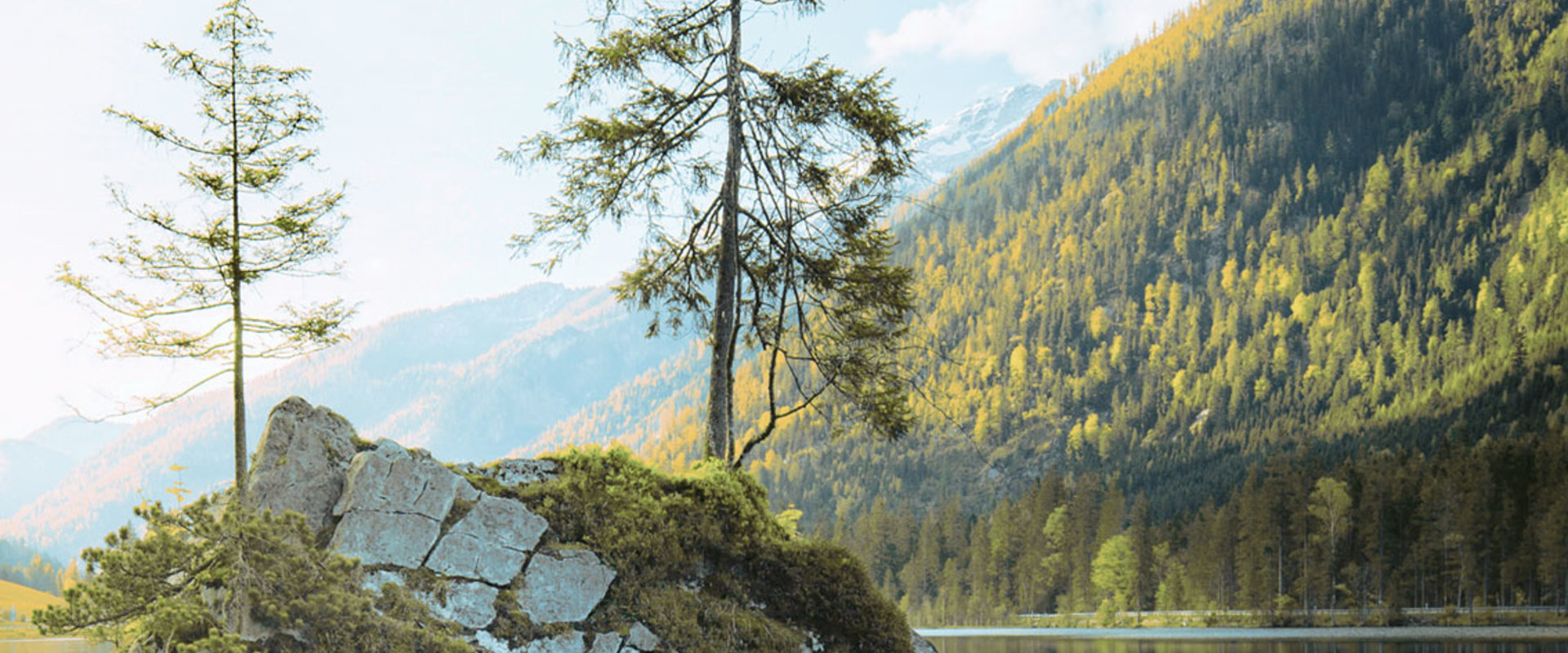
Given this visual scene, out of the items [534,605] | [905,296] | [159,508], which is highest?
[905,296]

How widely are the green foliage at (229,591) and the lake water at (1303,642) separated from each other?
1855 inches

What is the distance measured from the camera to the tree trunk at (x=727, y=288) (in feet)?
50.5

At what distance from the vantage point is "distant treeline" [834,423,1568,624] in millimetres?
86438

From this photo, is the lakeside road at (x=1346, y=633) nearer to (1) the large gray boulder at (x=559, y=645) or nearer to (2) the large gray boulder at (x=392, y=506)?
(1) the large gray boulder at (x=559, y=645)

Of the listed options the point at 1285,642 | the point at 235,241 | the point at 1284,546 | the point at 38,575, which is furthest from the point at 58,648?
the point at 38,575

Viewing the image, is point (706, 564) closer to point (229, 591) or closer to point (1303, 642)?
point (229, 591)

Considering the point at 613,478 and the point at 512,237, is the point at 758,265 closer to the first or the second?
the point at 512,237

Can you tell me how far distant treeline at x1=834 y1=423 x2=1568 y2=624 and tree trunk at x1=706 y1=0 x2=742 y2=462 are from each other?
288 feet

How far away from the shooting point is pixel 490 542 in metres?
11.4

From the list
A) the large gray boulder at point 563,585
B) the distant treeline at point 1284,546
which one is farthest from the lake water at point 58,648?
the distant treeline at point 1284,546

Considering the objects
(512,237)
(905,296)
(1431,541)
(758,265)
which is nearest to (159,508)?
(512,237)

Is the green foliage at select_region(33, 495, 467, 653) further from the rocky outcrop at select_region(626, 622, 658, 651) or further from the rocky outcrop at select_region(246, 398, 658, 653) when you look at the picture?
the rocky outcrop at select_region(626, 622, 658, 651)

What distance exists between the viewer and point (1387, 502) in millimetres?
91438

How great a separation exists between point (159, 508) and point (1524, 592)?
344ft
